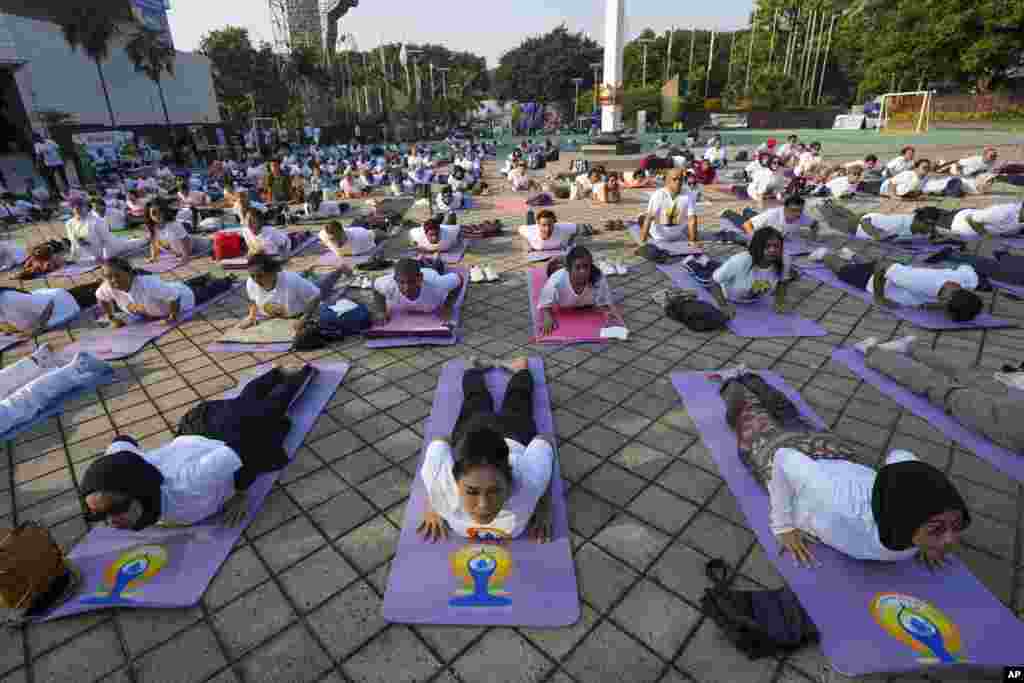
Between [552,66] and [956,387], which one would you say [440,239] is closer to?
[956,387]

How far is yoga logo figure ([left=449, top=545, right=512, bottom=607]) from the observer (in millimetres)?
2855

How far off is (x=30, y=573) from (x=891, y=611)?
4778 millimetres

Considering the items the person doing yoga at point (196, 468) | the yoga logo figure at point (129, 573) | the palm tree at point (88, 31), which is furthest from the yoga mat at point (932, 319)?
the palm tree at point (88, 31)

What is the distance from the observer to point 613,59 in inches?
1043

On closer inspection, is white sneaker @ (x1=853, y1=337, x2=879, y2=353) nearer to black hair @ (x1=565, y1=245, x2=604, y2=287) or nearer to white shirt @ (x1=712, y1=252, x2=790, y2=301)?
white shirt @ (x1=712, y1=252, x2=790, y2=301)

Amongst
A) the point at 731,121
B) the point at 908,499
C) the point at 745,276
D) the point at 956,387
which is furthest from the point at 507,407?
the point at 731,121

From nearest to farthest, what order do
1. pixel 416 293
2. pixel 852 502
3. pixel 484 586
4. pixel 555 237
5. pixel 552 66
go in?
1. pixel 852 502
2. pixel 484 586
3. pixel 416 293
4. pixel 555 237
5. pixel 552 66

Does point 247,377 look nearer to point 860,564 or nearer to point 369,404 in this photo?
point 369,404

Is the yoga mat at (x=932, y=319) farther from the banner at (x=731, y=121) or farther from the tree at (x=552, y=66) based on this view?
the tree at (x=552, y=66)

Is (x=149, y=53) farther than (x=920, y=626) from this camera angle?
Yes

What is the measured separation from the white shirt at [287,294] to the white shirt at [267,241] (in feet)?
11.5

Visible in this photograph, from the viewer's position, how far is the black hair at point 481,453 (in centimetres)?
266

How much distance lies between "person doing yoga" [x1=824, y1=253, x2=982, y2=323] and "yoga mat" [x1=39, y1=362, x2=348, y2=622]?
295 inches

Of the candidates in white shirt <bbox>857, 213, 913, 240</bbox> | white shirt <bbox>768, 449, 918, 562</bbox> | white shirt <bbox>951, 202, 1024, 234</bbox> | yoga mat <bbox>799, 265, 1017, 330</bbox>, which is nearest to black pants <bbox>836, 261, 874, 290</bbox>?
yoga mat <bbox>799, 265, 1017, 330</bbox>
